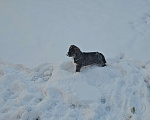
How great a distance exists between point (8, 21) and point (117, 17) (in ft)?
10.5

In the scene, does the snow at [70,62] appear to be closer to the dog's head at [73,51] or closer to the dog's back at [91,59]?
the dog's back at [91,59]

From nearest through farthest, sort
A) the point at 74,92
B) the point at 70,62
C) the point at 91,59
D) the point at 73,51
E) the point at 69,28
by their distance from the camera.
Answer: the point at 74,92, the point at 73,51, the point at 91,59, the point at 70,62, the point at 69,28

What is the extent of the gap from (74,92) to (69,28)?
2.66 meters

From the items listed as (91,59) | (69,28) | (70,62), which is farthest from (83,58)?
(69,28)

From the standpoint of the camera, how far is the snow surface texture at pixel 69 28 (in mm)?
4430

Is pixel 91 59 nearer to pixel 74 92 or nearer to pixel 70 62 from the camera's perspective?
pixel 70 62

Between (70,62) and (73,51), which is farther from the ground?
(73,51)

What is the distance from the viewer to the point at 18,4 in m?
6.49

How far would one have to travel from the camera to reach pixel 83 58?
3.68 metres

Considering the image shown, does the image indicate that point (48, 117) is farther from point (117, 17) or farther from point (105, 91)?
point (117, 17)

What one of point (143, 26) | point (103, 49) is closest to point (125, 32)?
point (143, 26)

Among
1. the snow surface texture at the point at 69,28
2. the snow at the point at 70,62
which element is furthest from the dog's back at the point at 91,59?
the snow surface texture at the point at 69,28

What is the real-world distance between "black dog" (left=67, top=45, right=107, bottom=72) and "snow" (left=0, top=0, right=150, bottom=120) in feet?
0.40

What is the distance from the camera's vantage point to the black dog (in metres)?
3.62
